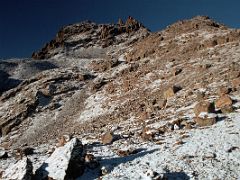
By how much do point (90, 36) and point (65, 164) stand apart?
9667 centimetres

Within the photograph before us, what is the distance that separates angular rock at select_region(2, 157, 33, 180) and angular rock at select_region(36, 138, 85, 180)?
606 mm

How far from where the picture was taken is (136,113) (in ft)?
117

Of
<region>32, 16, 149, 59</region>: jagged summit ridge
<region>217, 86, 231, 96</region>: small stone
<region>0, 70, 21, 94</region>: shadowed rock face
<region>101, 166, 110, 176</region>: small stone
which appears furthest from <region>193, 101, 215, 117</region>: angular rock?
<region>32, 16, 149, 59</region>: jagged summit ridge

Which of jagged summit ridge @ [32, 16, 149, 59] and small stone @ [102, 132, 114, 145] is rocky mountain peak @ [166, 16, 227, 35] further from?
small stone @ [102, 132, 114, 145]

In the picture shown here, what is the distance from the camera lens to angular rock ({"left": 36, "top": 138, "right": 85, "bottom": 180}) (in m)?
18.7

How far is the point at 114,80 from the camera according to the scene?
5541 centimetres

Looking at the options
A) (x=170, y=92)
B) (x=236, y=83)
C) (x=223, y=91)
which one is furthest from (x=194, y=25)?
(x=223, y=91)

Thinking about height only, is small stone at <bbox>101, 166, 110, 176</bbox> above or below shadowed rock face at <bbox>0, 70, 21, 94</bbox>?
below

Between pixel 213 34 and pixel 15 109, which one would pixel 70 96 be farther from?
pixel 213 34

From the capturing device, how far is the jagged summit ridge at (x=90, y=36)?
106500mm

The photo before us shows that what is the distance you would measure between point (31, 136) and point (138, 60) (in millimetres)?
26025

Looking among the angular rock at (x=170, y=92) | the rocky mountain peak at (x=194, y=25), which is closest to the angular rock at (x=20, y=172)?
the angular rock at (x=170, y=92)

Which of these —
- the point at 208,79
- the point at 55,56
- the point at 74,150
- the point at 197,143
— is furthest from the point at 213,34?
the point at 55,56

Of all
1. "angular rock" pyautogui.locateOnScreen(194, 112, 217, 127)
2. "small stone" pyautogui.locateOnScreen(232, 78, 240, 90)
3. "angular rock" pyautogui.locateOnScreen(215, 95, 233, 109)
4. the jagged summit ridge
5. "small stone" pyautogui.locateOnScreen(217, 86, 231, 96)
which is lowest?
"angular rock" pyautogui.locateOnScreen(194, 112, 217, 127)
